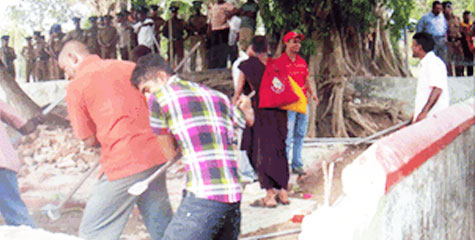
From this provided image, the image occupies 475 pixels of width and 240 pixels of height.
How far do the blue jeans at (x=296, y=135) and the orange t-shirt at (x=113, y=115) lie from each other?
1.20 meters

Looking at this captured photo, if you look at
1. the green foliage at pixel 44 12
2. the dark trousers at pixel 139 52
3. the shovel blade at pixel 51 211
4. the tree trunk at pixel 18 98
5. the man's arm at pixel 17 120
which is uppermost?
the green foliage at pixel 44 12

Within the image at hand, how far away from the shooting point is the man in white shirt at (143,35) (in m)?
2.53

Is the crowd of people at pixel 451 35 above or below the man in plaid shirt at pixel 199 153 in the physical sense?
above

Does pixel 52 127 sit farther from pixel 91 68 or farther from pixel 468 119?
pixel 468 119

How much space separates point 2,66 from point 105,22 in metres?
0.48

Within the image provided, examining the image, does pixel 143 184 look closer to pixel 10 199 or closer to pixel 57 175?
pixel 57 175

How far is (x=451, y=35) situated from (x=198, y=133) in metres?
2.48

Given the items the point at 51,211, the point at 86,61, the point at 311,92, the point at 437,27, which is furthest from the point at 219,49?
the point at 437,27

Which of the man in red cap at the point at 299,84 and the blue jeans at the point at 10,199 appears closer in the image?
the blue jeans at the point at 10,199

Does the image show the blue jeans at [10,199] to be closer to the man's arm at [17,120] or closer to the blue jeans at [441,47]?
the man's arm at [17,120]

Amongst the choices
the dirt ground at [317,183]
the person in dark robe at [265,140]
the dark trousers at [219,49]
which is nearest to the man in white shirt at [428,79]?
the dirt ground at [317,183]

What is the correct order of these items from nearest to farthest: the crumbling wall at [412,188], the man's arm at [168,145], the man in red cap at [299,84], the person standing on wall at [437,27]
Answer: the crumbling wall at [412,188] → the man's arm at [168,145] → the man in red cap at [299,84] → the person standing on wall at [437,27]

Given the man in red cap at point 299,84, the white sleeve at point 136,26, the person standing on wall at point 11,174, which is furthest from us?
the man in red cap at point 299,84

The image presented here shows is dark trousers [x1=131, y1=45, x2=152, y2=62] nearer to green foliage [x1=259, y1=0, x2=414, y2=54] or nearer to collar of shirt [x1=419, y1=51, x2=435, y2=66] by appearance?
green foliage [x1=259, y1=0, x2=414, y2=54]
